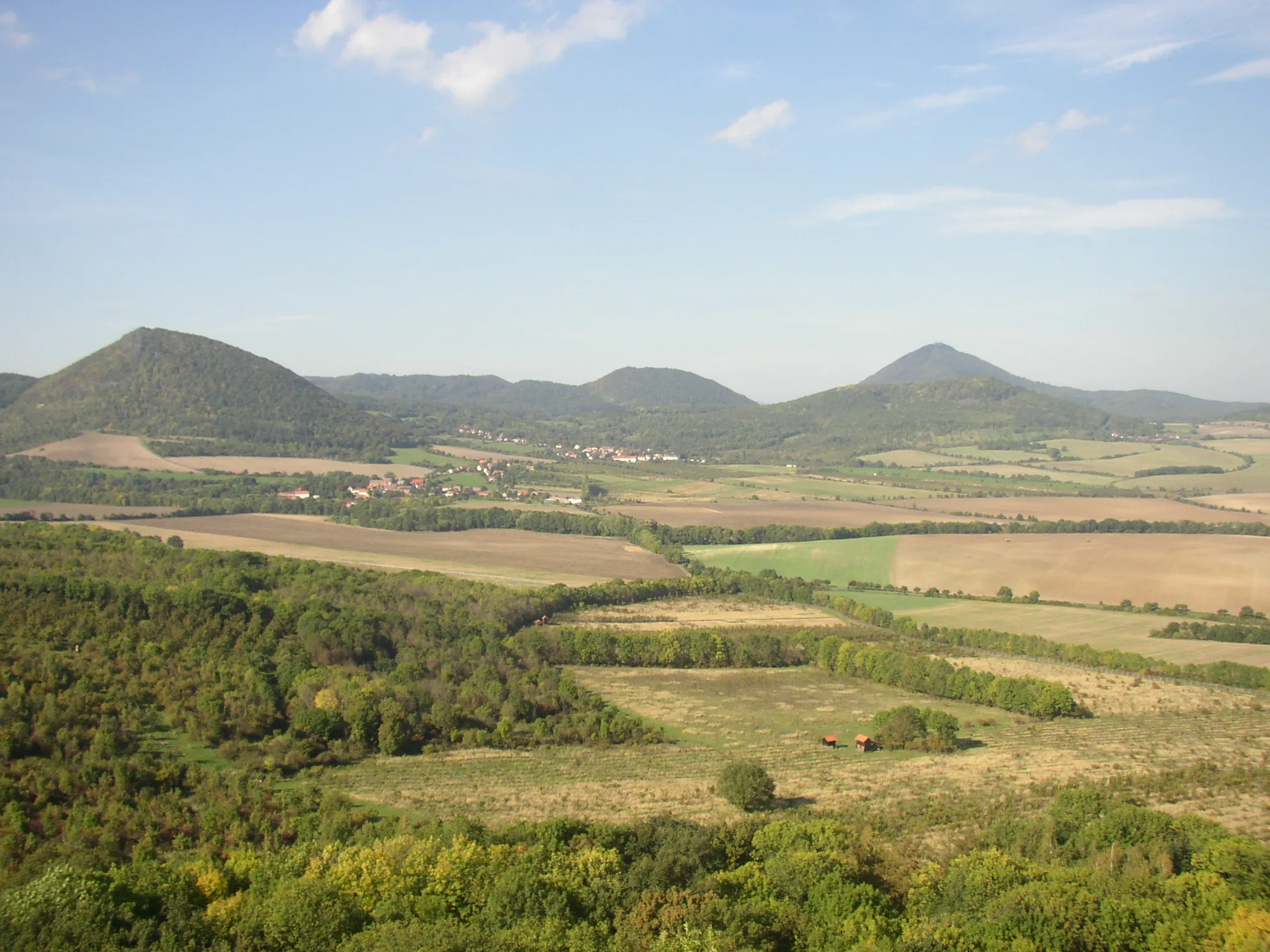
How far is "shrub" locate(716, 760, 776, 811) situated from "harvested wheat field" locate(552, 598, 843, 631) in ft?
62.5

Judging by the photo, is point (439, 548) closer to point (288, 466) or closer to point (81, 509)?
point (81, 509)

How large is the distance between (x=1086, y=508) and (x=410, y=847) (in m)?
75.8

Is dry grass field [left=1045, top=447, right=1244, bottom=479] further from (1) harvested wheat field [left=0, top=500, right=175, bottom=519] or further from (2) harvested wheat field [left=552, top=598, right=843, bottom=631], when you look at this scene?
(1) harvested wheat field [left=0, top=500, right=175, bottom=519]

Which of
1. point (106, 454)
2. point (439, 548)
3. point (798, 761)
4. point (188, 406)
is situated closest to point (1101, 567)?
point (798, 761)

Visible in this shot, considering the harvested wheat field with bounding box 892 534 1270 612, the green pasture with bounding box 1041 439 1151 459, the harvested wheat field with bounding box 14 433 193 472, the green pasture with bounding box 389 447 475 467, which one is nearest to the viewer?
the harvested wheat field with bounding box 892 534 1270 612

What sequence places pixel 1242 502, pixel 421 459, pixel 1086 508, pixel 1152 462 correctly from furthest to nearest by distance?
pixel 421 459 → pixel 1152 462 → pixel 1242 502 → pixel 1086 508

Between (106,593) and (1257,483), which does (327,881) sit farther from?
(1257,483)

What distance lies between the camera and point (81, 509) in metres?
71.1

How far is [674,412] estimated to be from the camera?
194250 millimetres

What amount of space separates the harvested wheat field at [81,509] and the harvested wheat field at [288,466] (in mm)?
17297

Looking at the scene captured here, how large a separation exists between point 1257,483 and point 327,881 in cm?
10444

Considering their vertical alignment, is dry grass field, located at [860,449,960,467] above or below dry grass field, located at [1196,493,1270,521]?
above

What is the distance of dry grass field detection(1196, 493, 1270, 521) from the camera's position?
77375 millimetres

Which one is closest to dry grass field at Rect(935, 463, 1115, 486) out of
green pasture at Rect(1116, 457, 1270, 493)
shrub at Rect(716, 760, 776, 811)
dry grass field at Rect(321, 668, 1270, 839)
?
green pasture at Rect(1116, 457, 1270, 493)
